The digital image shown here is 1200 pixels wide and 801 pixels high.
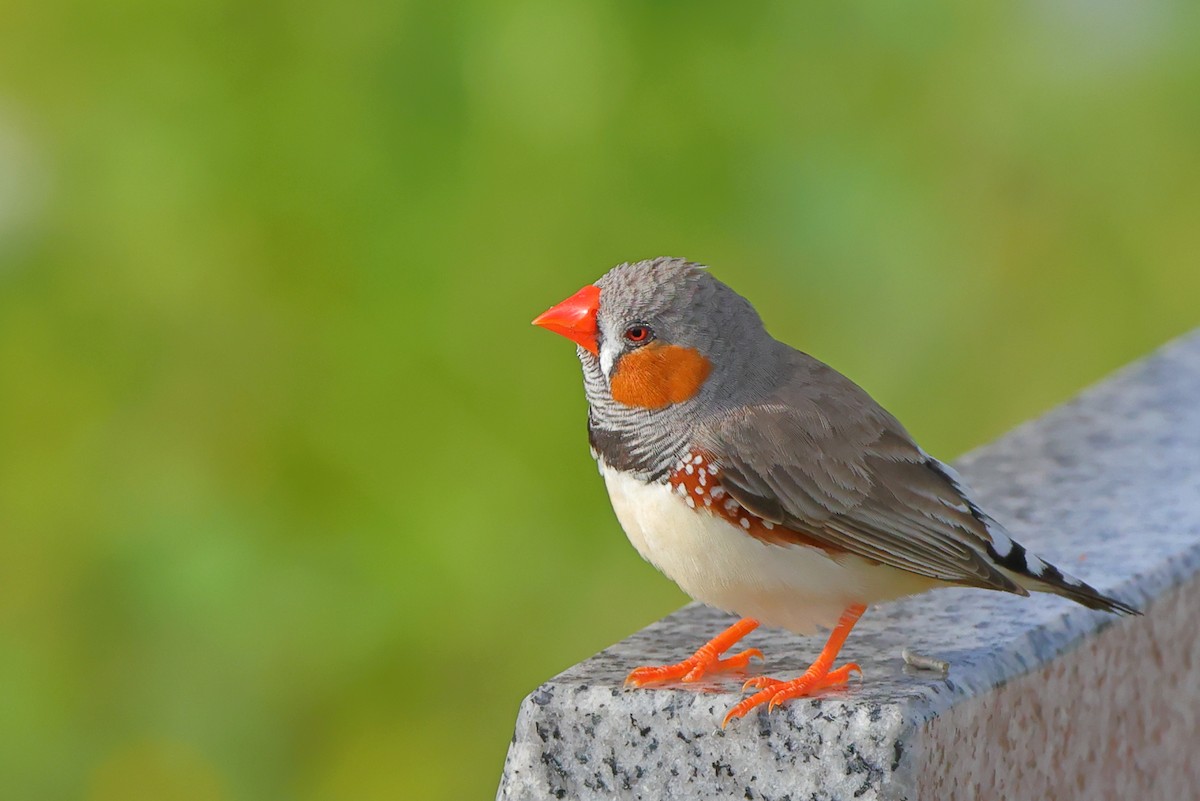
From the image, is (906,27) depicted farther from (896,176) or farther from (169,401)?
(169,401)

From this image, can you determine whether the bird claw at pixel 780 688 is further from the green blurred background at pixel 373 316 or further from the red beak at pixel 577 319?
the green blurred background at pixel 373 316

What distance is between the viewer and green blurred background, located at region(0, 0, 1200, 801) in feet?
10.6

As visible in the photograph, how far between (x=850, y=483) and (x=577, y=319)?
300 millimetres

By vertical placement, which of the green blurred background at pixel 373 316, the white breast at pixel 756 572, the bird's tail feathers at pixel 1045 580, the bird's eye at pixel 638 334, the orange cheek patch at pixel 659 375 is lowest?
the white breast at pixel 756 572

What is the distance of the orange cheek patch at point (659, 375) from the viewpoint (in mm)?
1457

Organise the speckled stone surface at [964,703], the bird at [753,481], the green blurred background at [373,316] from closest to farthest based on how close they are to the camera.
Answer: the speckled stone surface at [964,703], the bird at [753,481], the green blurred background at [373,316]

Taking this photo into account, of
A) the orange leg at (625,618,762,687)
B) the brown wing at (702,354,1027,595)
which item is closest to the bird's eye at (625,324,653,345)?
the brown wing at (702,354,1027,595)

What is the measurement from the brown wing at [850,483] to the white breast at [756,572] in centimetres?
3

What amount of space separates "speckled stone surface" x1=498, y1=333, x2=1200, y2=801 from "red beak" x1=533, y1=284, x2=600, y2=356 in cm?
32

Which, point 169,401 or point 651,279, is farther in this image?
point 169,401

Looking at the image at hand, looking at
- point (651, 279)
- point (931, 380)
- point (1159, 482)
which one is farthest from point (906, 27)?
point (651, 279)

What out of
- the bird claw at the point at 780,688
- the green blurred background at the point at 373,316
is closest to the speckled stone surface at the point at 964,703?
the bird claw at the point at 780,688

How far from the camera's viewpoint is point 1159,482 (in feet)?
6.66

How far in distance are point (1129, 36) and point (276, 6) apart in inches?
73.3
